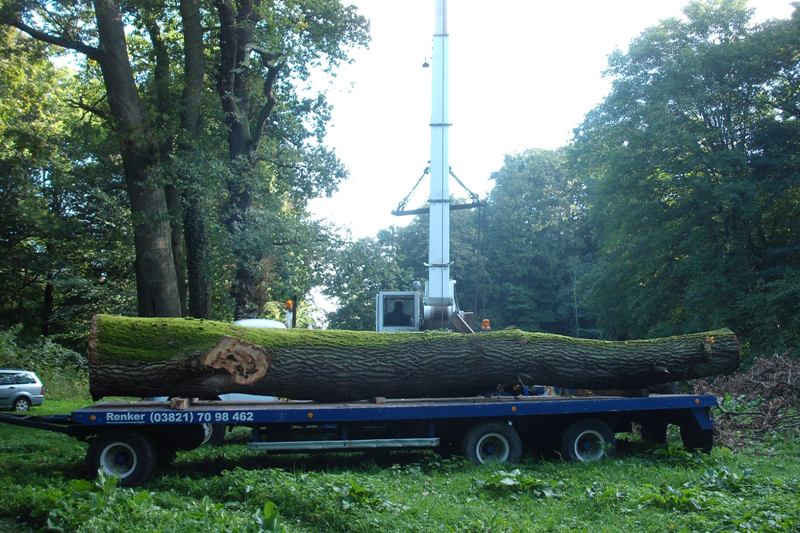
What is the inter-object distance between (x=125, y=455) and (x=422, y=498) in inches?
158

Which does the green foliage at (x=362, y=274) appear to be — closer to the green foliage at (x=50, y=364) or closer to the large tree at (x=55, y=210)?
the large tree at (x=55, y=210)

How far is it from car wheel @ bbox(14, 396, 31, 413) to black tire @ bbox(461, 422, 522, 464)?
57.5 ft

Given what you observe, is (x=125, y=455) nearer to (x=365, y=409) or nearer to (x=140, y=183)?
(x=365, y=409)

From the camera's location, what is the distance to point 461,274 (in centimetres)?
5206

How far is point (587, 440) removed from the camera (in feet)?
37.9

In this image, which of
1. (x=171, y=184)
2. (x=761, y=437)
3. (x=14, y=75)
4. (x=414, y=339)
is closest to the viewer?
(x=414, y=339)

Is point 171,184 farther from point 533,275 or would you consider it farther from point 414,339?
point 533,275

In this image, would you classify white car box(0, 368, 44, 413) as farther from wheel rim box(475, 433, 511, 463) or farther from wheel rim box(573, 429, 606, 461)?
wheel rim box(573, 429, 606, 461)

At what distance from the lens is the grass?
6.88 metres

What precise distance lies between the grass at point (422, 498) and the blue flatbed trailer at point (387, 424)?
0.40 meters

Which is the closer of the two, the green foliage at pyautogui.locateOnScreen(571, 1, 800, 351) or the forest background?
the forest background

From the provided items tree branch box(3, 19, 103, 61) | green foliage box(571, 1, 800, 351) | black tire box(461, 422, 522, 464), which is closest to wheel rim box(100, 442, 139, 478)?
black tire box(461, 422, 522, 464)

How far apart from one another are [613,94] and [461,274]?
20.7 meters

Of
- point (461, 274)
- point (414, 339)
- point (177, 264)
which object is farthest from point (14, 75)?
point (461, 274)
